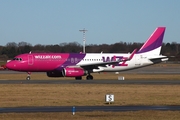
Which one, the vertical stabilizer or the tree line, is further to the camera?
the tree line

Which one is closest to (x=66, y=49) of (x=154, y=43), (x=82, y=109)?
(x=154, y=43)

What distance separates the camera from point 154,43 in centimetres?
6631

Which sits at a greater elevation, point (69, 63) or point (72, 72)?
point (69, 63)

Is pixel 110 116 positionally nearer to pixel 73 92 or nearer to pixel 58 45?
pixel 73 92

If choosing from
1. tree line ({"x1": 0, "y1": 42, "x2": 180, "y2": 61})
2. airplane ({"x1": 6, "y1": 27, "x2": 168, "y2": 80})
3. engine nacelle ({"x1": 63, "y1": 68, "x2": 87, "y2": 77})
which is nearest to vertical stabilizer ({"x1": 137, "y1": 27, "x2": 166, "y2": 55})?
airplane ({"x1": 6, "y1": 27, "x2": 168, "y2": 80})

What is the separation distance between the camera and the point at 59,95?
3466cm

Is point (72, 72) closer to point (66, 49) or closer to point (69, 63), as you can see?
point (69, 63)

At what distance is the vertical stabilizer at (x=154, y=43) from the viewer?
65.6m

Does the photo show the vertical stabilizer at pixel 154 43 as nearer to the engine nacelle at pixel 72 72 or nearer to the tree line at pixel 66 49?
the engine nacelle at pixel 72 72

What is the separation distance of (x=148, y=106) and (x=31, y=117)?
8291 mm

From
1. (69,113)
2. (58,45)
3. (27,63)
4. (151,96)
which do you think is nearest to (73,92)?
(151,96)

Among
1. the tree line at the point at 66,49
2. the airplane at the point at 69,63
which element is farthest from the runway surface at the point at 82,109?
the tree line at the point at 66,49

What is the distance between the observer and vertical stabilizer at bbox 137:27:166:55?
215ft

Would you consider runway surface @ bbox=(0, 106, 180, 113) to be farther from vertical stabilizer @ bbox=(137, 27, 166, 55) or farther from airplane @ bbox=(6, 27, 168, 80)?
vertical stabilizer @ bbox=(137, 27, 166, 55)
